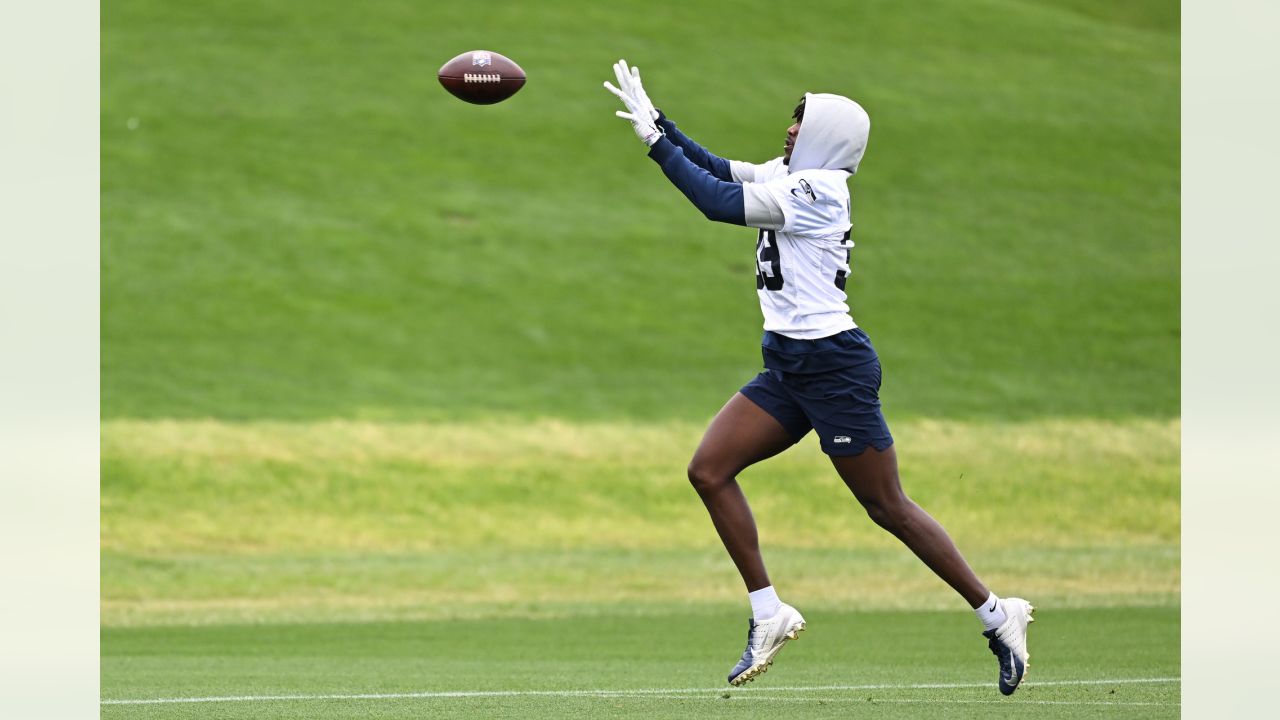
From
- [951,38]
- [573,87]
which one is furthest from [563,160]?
[951,38]

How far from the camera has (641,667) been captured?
12.0 meters

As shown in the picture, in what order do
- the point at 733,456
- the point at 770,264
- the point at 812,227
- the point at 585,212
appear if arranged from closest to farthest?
the point at 812,227 < the point at 770,264 < the point at 733,456 < the point at 585,212

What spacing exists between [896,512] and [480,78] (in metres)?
3.17

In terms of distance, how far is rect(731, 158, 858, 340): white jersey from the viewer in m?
8.01

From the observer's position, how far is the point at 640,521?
2466cm

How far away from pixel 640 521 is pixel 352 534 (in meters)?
4.05

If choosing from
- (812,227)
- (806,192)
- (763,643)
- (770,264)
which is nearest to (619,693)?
(763,643)

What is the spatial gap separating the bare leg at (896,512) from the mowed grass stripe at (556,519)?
10.6m

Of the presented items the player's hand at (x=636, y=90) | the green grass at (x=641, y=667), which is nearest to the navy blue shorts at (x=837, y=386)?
the player's hand at (x=636, y=90)

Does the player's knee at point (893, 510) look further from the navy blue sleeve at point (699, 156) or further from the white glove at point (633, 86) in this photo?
the white glove at point (633, 86)

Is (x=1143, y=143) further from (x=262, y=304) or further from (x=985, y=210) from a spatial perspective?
(x=262, y=304)

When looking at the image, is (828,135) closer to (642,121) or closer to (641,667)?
(642,121)

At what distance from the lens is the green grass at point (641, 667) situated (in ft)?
28.7

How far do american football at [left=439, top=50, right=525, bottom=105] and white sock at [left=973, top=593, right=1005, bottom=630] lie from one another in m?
3.54
